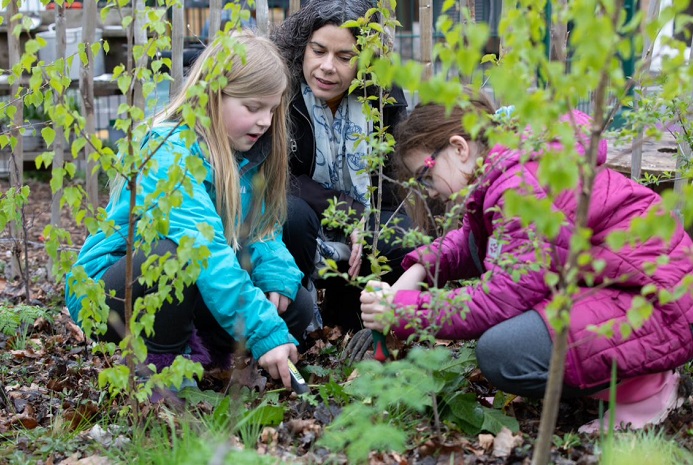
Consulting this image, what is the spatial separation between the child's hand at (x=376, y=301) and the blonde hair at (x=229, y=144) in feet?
2.11

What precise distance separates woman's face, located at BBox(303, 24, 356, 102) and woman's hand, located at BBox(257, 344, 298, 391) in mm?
1162

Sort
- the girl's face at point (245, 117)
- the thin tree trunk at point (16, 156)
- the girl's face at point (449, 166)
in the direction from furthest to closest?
the thin tree trunk at point (16, 156) → the girl's face at point (245, 117) → the girl's face at point (449, 166)

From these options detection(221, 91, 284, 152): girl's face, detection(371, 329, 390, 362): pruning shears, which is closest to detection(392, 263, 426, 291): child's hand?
detection(371, 329, 390, 362): pruning shears

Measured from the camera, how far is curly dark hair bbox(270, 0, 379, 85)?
328cm

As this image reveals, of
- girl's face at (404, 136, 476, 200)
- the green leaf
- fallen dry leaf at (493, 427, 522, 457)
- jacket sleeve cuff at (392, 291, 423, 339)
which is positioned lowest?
fallen dry leaf at (493, 427, 522, 457)

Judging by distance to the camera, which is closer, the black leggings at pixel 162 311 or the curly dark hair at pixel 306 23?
the black leggings at pixel 162 311

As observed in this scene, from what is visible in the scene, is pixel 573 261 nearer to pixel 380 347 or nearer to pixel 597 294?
pixel 597 294

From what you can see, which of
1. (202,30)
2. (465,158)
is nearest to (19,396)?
(465,158)

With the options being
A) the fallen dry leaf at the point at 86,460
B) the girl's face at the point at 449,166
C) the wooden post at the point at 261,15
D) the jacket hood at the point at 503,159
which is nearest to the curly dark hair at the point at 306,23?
the wooden post at the point at 261,15

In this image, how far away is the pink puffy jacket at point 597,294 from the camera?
2.24 m

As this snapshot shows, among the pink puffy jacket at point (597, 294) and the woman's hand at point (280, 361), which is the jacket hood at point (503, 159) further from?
the woman's hand at point (280, 361)

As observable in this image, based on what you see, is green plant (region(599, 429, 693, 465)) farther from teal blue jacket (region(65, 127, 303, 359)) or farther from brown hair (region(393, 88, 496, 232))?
teal blue jacket (region(65, 127, 303, 359))

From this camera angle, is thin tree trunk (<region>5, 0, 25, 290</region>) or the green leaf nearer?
the green leaf

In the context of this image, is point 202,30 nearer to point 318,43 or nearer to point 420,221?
point 318,43
